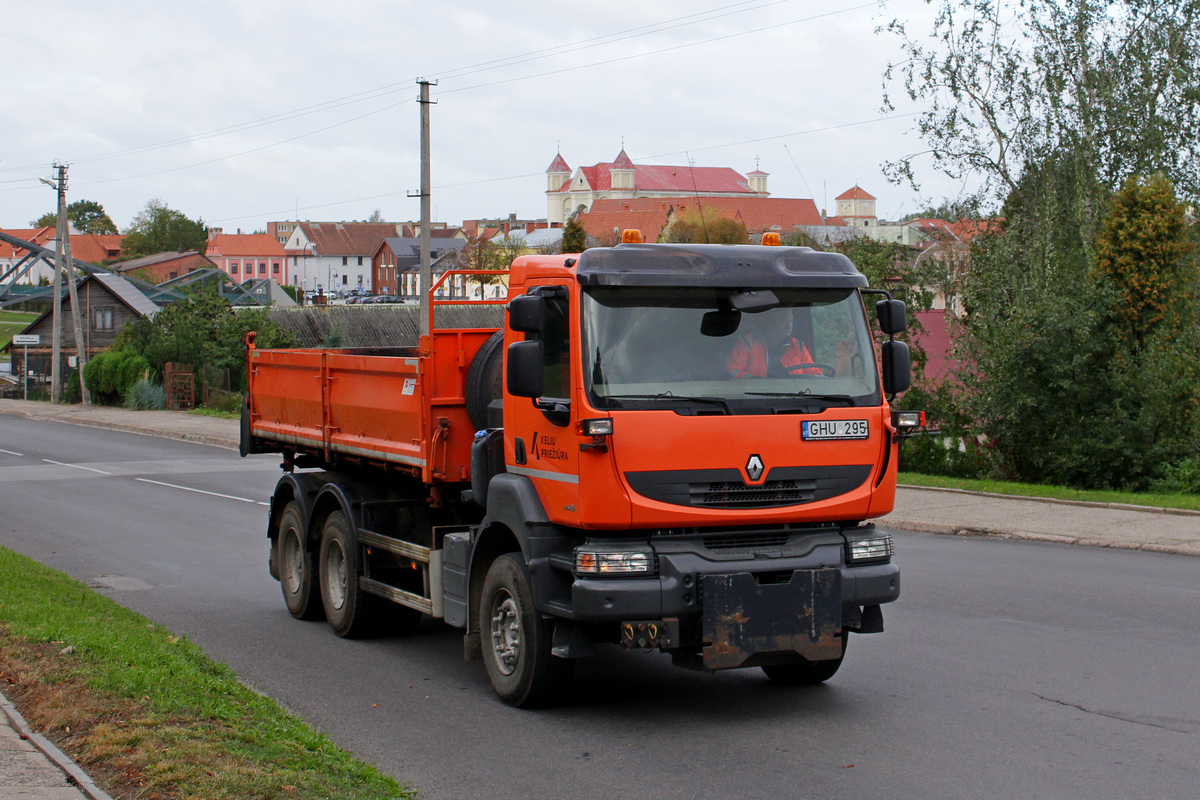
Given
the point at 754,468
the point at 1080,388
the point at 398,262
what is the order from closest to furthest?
the point at 754,468 < the point at 1080,388 < the point at 398,262

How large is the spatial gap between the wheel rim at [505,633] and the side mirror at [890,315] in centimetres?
271

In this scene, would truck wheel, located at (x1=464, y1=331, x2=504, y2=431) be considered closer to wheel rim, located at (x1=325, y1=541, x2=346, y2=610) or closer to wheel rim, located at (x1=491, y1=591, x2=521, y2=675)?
wheel rim, located at (x1=491, y1=591, x2=521, y2=675)

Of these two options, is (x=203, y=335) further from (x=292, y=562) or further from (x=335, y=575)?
(x=335, y=575)

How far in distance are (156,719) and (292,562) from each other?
4343mm

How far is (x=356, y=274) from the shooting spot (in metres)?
162

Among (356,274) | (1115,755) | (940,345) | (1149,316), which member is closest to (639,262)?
(1115,755)

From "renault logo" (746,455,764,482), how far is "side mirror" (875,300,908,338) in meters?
1.24

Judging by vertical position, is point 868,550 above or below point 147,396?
below

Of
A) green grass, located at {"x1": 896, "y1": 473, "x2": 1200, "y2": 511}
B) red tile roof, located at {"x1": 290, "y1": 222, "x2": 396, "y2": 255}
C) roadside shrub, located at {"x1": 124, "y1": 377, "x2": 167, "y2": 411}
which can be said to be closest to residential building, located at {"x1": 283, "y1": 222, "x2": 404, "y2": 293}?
red tile roof, located at {"x1": 290, "y1": 222, "x2": 396, "y2": 255}

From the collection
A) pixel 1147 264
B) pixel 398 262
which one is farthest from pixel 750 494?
pixel 398 262

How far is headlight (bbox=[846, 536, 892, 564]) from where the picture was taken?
6.94m

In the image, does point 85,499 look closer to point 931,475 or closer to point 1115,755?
point 931,475

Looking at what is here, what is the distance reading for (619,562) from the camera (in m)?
6.49

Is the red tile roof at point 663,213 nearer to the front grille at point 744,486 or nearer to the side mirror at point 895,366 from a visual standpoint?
the side mirror at point 895,366
